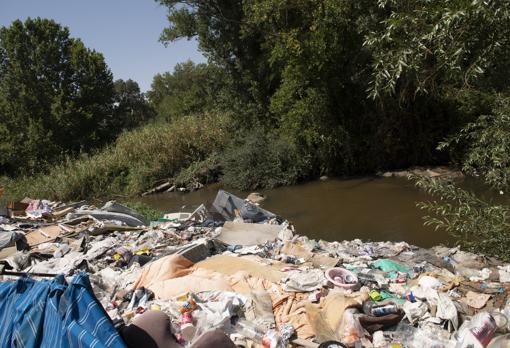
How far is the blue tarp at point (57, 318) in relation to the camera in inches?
103

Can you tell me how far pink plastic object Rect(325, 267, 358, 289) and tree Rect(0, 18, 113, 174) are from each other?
66.0 ft

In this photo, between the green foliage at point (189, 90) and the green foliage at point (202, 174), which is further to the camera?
the green foliage at point (189, 90)

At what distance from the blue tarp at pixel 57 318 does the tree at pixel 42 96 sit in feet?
68.8

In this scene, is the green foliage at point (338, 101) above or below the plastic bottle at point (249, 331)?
above

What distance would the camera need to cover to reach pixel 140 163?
1883 cm

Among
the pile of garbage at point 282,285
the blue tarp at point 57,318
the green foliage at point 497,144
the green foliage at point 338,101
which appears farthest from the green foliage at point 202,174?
the blue tarp at point 57,318

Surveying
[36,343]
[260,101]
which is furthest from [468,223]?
[260,101]

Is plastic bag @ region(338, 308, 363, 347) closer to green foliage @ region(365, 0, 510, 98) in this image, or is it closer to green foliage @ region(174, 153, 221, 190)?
green foliage @ region(365, 0, 510, 98)

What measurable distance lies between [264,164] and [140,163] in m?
6.19

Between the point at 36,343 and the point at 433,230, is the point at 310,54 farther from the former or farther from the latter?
the point at 36,343

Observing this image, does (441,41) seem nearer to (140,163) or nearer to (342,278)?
(342,278)

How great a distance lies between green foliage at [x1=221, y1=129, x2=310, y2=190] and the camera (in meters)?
15.5

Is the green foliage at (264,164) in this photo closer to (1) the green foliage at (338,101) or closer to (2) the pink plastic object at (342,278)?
(1) the green foliage at (338,101)

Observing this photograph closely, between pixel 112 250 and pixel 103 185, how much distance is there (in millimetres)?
12471
